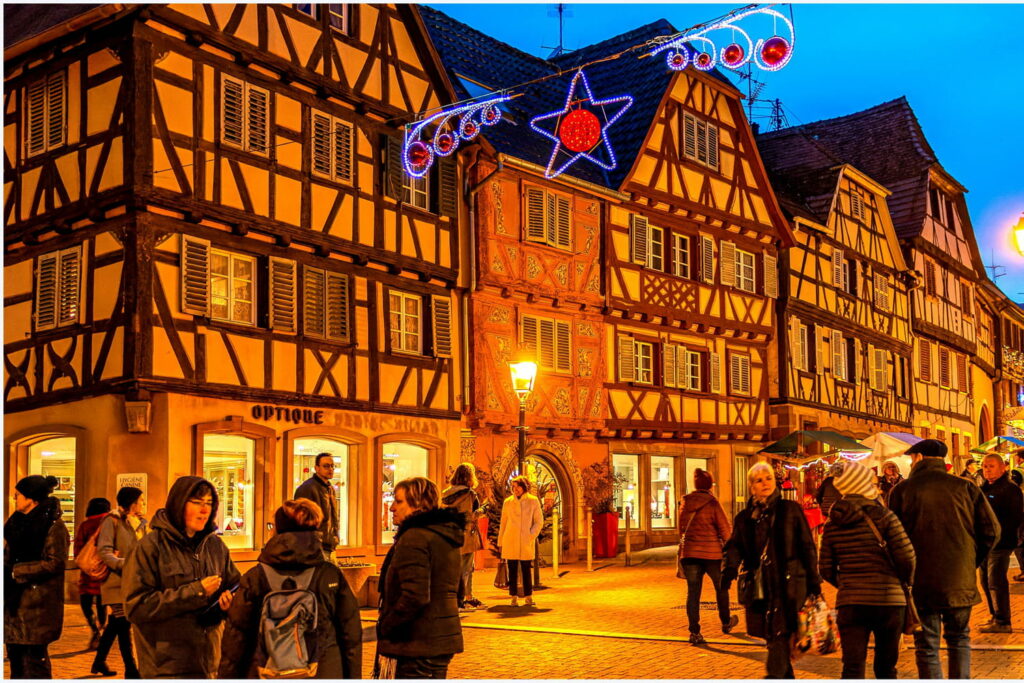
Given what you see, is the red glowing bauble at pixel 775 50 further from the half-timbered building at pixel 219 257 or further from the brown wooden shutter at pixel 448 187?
the brown wooden shutter at pixel 448 187

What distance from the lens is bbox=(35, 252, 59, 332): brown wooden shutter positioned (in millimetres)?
17953

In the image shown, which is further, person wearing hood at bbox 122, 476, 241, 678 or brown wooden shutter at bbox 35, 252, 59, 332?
brown wooden shutter at bbox 35, 252, 59, 332

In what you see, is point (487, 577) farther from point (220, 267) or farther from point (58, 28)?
point (58, 28)

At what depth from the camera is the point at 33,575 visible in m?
7.79

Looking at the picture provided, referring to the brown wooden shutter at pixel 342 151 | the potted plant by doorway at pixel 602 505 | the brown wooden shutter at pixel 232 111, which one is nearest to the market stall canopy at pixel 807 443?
the potted plant by doorway at pixel 602 505

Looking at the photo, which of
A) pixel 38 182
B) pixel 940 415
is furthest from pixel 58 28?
pixel 940 415

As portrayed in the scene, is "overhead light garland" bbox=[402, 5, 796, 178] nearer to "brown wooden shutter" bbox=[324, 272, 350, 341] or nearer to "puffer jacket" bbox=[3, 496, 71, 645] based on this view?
"brown wooden shutter" bbox=[324, 272, 350, 341]

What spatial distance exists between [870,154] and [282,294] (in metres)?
30.9

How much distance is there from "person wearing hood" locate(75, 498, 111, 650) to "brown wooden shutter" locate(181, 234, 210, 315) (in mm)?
5521

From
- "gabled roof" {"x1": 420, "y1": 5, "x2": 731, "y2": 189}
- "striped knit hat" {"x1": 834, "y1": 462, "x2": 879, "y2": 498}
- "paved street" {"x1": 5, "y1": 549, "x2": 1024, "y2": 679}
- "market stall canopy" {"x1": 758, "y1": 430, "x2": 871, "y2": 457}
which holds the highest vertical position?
"gabled roof" {"x1": 420, "y1": 5, "x2": 731, "y2": 189}

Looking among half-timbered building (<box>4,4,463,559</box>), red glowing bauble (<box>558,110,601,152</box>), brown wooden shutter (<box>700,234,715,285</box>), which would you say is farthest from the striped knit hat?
brown wooden shutter (<box>700,234,715,285</box>)

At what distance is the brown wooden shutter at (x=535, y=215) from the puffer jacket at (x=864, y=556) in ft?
54.6

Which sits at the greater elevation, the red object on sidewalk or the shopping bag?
the shopping bag

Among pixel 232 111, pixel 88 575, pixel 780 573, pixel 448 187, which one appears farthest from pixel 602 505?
pixel 780 573
